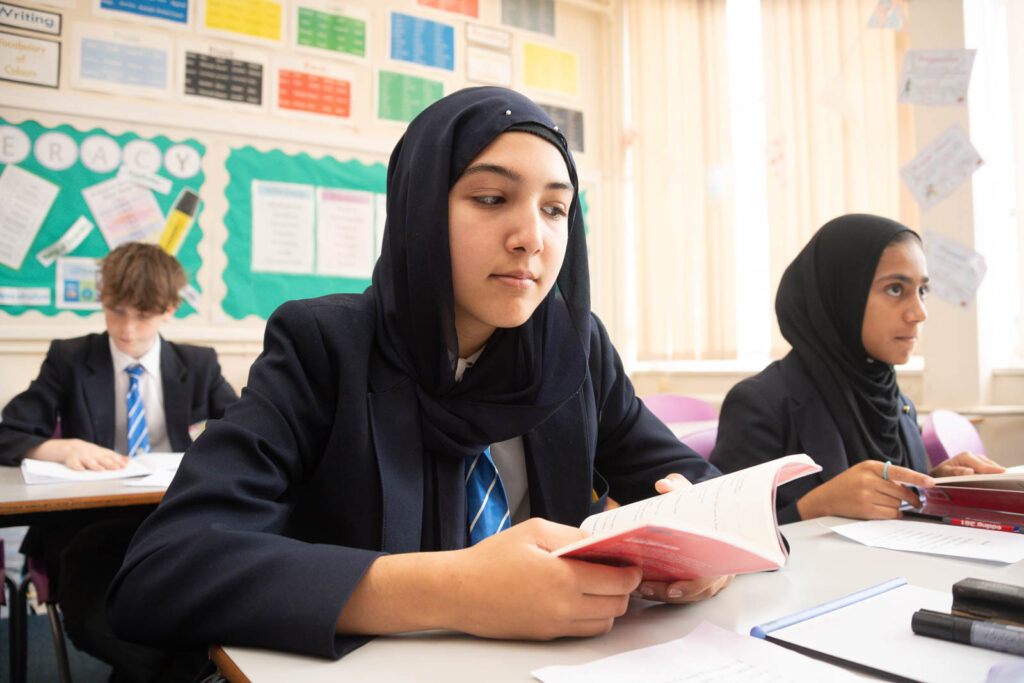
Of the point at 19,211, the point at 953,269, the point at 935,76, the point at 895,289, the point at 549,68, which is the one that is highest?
the point at 549,68

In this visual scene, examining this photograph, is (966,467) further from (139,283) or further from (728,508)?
(139,283)

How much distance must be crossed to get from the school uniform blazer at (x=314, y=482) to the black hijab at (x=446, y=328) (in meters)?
0.03

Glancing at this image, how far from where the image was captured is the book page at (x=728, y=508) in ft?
1.91

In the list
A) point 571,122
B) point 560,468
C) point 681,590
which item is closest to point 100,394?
point 560,468

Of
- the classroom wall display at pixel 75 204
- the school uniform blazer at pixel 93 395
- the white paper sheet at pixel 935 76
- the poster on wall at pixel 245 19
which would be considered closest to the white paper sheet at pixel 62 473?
the school uniform blazer at pixel 93 395

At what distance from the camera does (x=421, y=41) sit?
355cm

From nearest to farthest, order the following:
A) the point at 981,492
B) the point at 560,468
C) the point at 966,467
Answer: the point at 560,468, the point at 981,492, the point at 966,467

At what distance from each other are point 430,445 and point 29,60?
2.78m

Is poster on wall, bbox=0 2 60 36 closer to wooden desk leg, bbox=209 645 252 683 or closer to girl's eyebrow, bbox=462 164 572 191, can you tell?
girl's eyebrow, bbox=462 164 572 191

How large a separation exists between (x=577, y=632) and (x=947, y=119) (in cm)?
278

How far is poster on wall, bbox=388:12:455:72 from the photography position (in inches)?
137

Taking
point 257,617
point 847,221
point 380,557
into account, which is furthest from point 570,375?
point 847,221

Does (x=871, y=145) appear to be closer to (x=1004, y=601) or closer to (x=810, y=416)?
(x=810, y=416)

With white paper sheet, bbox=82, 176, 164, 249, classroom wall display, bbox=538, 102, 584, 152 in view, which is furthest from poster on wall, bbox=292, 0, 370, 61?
classroom wall display, bbox=538, 102, 584, 152
